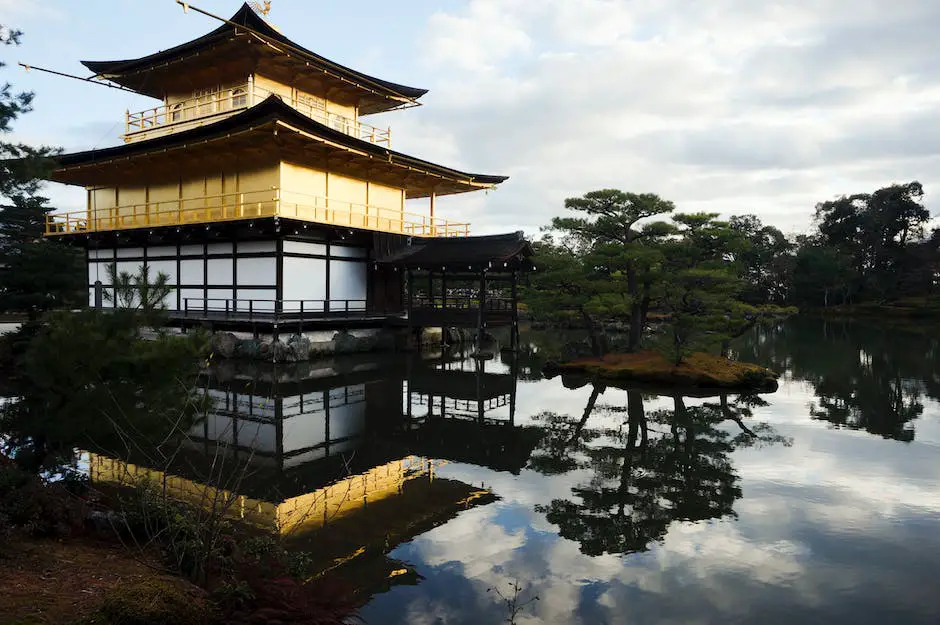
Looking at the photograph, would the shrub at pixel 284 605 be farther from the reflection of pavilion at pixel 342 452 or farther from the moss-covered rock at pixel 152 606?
the reflection of pavilion at pixel 342 452

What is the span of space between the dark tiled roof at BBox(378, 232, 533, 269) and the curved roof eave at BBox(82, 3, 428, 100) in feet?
30.3

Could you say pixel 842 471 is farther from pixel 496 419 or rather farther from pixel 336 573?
pixel 336 573

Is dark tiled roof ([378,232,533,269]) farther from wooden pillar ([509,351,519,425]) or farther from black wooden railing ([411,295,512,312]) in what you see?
wooden pillar ([509,351,519,425])

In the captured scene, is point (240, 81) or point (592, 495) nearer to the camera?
point (592, 495)

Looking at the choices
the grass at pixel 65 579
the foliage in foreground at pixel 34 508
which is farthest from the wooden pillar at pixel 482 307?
the grass at pixel 65 579

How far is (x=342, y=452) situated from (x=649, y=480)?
5.31m

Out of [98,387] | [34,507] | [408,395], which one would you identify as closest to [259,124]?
[408,395]

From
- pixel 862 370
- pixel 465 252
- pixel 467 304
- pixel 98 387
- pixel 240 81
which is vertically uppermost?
pixel 240 81

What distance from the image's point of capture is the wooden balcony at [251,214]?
23.4 m

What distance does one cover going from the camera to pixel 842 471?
975cm

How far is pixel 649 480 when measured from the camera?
361 inches

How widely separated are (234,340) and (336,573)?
17915 mm

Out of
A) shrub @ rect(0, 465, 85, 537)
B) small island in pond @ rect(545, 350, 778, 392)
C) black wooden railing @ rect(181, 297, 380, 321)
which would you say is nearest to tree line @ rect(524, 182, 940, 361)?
small island in pond @ rect(545, 350, 778, 392)

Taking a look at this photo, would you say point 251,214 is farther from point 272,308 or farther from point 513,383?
point 513,383
